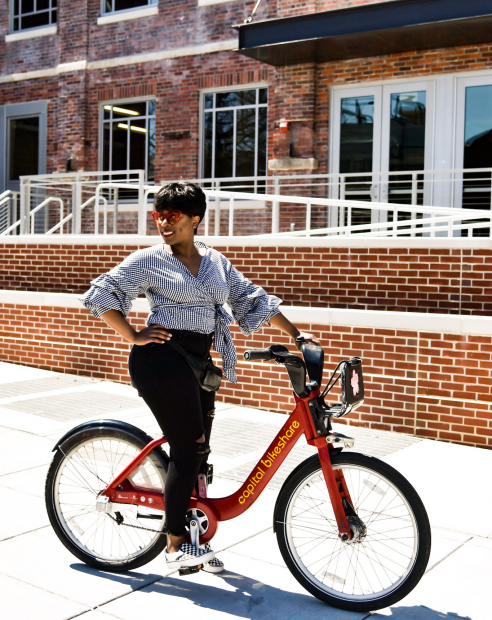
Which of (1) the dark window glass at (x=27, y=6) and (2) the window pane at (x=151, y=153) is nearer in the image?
(2) the window pane at (x=151, y=153)

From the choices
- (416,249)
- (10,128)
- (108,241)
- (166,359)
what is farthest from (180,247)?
(10,128)

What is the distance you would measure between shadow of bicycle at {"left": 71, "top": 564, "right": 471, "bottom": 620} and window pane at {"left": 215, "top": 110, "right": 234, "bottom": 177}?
35.8 feet

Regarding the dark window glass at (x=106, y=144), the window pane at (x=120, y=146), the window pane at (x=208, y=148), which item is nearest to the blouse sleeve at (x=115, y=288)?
the window pane at (x=208, y=148)

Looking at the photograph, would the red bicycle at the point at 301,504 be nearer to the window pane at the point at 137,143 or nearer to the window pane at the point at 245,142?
the window pane at the point at 245,142

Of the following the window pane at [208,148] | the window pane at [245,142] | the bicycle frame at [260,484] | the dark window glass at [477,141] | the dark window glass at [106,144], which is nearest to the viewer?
the bicycle frame at [260,484]

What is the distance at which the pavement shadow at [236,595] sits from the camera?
3.24 m

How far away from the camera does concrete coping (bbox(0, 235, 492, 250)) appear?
684cm

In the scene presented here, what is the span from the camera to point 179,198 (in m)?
3.25

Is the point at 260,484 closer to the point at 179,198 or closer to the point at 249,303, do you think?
the point at 249,303

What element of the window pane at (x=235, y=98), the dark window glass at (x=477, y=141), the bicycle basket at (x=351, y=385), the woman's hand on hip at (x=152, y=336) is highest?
the window pane at (x=235, y=98)

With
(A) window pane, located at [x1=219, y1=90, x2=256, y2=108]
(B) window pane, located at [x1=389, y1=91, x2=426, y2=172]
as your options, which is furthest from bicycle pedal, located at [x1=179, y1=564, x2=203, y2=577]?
(A) window pane, located at [x1=219, y1=90, x2=256, y2=108]

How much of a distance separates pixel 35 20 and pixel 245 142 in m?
6.44

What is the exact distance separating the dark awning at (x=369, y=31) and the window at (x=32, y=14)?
257 inches

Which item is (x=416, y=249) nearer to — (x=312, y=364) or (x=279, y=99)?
(x=312, y=364)
